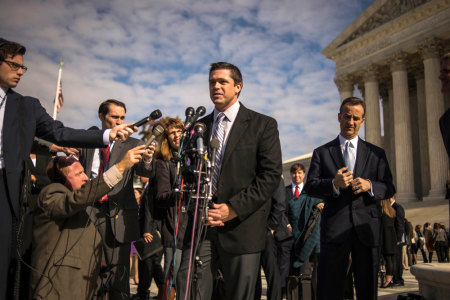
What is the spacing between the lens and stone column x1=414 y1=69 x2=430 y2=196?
2634 cm

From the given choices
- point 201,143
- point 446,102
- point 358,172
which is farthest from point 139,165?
point 446,102

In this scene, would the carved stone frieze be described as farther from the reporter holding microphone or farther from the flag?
the reporter holding microphone

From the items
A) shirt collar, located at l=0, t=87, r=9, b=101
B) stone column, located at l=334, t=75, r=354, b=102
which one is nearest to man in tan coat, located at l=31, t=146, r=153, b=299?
shirt collar, located at l=0, t=87, r=9, b=101

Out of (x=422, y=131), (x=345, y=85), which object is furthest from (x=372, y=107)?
(x=422, y=131)

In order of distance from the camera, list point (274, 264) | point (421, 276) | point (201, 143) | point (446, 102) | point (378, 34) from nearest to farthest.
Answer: point (201, 143)
point (421, 276)
point (274, 264)
point (446, 102)
point (378, 34)

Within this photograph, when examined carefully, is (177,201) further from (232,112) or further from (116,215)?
(116,215)

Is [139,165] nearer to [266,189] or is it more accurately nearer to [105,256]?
[105,256]

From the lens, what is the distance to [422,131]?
27.2m

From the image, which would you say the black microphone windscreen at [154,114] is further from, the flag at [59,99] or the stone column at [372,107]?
the stone column at [372,107]

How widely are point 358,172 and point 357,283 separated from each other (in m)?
1.16

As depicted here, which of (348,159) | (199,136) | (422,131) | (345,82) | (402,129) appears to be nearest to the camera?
(199,136)

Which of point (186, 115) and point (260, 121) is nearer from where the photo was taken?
point (186, 115)

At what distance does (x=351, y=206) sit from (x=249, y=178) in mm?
1363

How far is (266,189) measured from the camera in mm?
3209
